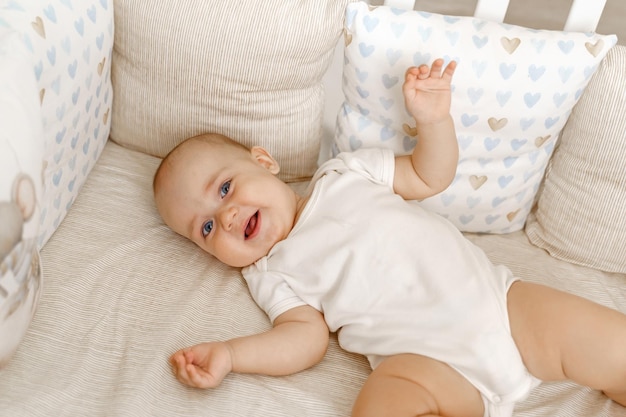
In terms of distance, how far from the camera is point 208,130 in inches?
50.2

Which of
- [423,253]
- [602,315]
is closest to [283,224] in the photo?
[423,253]

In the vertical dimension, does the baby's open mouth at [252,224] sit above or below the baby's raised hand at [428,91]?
below

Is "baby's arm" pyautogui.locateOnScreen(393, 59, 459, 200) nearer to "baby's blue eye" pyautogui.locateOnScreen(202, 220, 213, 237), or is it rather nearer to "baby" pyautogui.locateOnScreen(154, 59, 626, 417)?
"baby" pyautogui.locateOnScreen(154, 59, 626, 417)

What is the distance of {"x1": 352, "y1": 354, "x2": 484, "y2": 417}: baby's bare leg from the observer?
0.91 metres

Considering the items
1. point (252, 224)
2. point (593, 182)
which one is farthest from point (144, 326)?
point (593, 182)

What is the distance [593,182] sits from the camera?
1.22 m

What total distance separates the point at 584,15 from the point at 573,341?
2.01 ft

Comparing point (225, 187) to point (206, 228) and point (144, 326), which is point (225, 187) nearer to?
point (206, 228)

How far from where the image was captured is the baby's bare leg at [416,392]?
909 millimetres

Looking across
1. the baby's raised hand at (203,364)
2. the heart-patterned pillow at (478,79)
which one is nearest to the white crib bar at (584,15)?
the heart-patterned pillow at (478,79)

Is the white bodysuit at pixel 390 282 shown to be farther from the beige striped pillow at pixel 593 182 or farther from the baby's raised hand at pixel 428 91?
the beige striped pillow at pixel 593 182

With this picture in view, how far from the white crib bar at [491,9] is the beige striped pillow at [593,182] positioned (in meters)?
0.21

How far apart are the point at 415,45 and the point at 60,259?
70 cm

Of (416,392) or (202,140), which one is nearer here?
(416,392)
